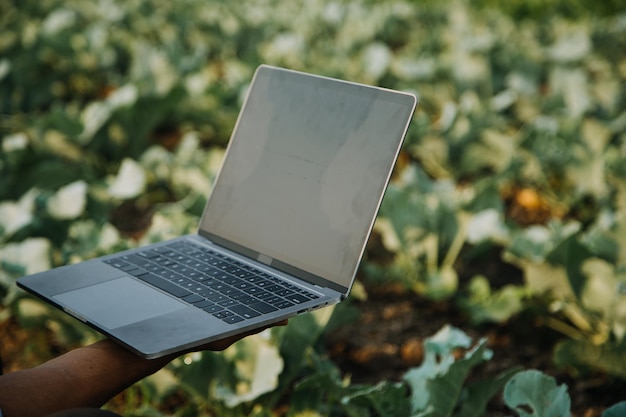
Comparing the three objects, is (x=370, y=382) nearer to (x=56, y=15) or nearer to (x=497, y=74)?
(x=497, y=74)

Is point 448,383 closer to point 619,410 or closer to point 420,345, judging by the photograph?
point 619,410

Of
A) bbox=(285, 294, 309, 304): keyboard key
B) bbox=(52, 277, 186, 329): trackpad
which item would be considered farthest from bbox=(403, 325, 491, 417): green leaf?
bbox=(52, 277, 186, 329): trackpad

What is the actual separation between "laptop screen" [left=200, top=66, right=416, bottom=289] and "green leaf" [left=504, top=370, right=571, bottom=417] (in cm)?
41

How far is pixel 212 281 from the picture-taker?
1.75 m

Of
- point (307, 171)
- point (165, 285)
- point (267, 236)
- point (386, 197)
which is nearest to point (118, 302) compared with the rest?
point (165, 285)

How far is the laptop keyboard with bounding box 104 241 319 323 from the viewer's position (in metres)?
1.61

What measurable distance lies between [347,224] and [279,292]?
197 millimetres

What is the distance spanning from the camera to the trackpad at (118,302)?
1.56 metres

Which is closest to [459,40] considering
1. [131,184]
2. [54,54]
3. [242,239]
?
[54,54]

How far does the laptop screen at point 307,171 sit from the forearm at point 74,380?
432 mm

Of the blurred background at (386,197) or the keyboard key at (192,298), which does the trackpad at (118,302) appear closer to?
the keyboard key at (192,298)

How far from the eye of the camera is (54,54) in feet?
18.9

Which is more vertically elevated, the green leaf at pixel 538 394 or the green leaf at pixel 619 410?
the green leaf at pixel 619 410

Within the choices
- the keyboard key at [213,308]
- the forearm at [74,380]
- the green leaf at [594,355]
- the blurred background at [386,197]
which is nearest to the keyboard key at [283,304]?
the keyboard key at [213,308]
